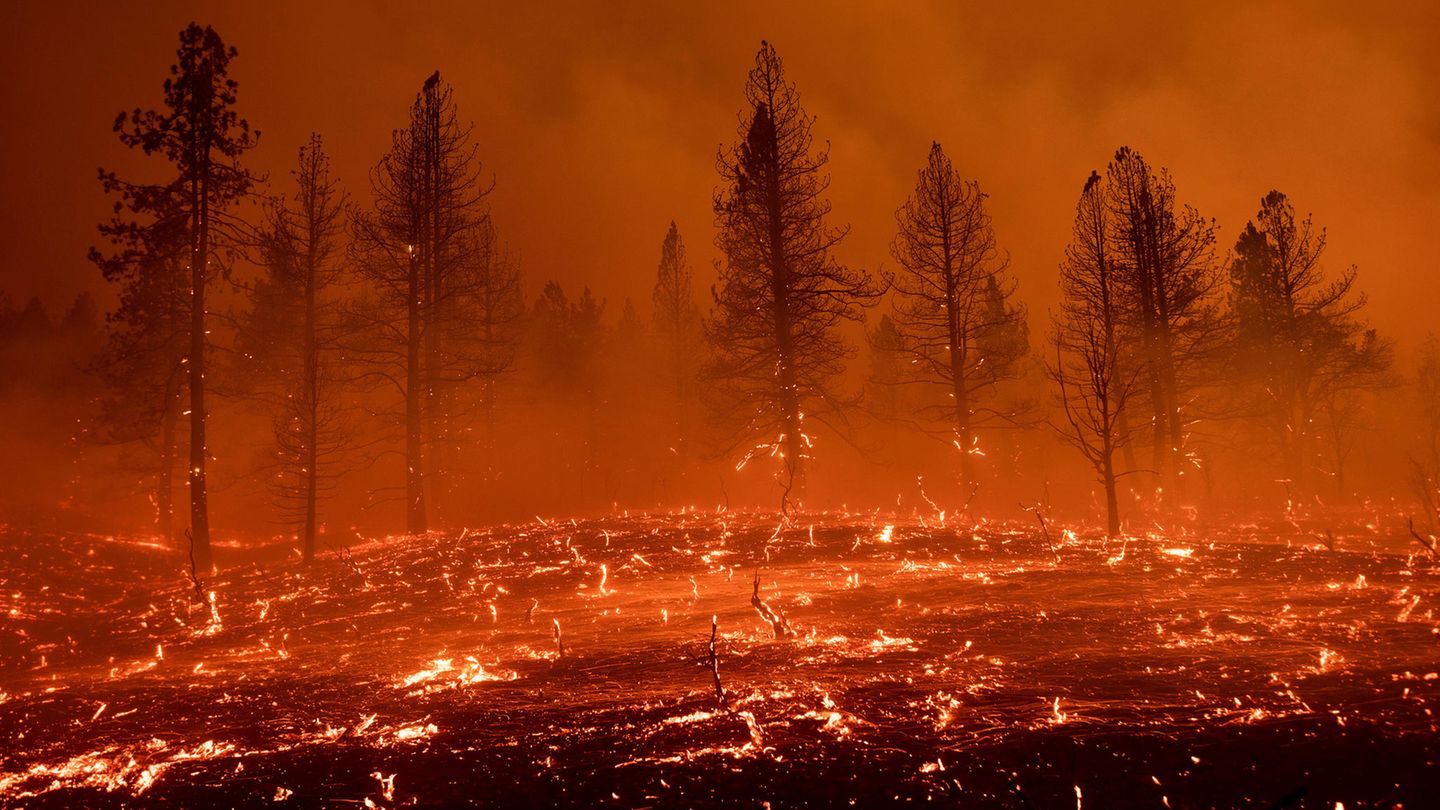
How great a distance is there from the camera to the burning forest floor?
3.71 m

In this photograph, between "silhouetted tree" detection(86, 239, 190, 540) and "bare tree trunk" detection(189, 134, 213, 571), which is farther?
"silhouetted tree" detection(86, 239, 190, 540)

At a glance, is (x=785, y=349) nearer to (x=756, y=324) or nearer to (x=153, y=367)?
(x=756, y=324)

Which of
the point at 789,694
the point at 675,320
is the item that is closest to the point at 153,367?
the point at 675,320

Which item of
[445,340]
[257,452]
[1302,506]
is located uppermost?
[445,340]

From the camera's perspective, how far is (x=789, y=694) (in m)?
4.95

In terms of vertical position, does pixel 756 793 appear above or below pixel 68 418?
below

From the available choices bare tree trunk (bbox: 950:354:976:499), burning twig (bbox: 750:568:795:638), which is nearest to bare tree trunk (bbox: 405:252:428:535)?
bare tree trunk (bbox: 950:354:976:499)

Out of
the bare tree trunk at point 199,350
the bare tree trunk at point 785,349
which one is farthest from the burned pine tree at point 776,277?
the bare tree trunk at point 199,350

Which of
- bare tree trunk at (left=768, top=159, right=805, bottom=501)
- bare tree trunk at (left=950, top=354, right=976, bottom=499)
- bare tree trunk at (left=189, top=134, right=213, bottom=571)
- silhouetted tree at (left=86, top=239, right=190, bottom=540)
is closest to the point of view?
bare tree trunk at (left=189, top=134, right=213, bottom=571)

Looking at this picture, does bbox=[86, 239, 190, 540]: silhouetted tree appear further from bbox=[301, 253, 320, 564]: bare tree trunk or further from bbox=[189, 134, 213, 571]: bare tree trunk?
bbox=[189, 134, 213, 571]: bare tree trunk

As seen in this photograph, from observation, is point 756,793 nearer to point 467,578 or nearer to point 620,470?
point 467,578

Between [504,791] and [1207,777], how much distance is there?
134 inches

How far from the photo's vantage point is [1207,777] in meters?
3.52

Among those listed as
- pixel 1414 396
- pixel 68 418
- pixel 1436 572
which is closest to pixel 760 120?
pixel 1436 572
